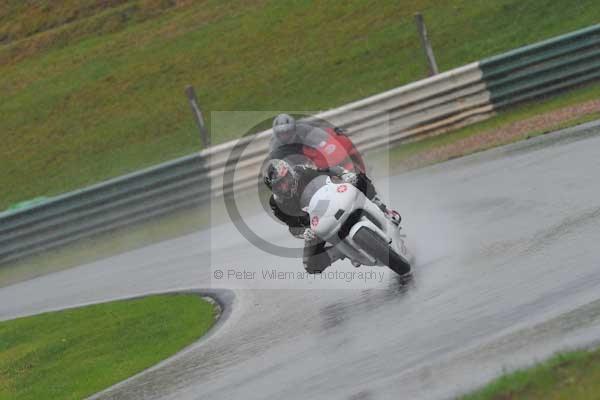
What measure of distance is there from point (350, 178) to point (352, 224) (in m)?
0.53

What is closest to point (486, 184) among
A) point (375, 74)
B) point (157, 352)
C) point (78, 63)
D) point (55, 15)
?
point (157, 352)

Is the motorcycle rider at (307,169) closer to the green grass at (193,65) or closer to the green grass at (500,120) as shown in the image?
the green grass at (500,120)

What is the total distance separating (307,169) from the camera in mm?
10625

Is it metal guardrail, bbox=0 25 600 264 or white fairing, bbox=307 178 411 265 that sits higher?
metal guardrail, bbox=0 25 600 264

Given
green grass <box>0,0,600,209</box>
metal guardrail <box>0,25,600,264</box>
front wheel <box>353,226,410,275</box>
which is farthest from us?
green grass <box>0,0,600,209</box>

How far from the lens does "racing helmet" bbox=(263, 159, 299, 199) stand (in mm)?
10453

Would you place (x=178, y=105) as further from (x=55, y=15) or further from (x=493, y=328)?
(x=493, y=328)

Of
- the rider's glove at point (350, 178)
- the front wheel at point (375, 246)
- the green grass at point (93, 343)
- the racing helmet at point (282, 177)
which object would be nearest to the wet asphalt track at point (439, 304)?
the front wheel at point (375, 246)

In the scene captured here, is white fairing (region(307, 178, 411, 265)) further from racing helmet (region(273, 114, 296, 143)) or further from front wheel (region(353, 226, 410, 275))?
racing helmet (region(273, 114, 296, 143))

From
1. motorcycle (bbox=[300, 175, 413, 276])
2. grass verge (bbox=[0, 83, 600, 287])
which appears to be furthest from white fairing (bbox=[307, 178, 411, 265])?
grass verge (bbox=[0, 83, 600, 287])

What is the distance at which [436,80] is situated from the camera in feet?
62.0

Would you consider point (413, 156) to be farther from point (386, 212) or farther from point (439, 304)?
point (439, 304)

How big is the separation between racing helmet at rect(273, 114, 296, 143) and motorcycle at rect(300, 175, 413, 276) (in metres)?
0.62

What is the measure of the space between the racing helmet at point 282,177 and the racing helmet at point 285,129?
0.41 m
